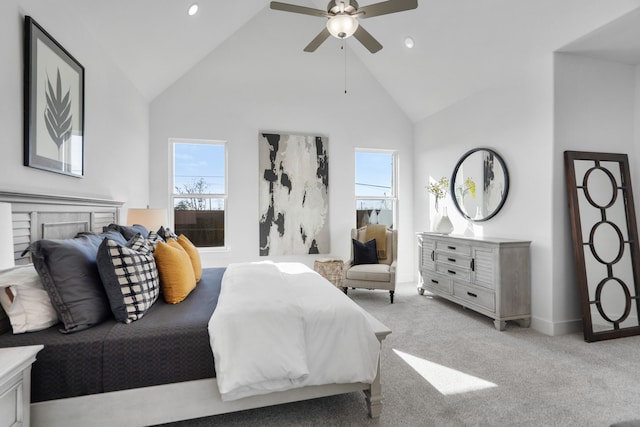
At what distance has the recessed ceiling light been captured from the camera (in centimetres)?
411

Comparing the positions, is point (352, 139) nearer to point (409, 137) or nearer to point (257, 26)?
point (409, 137)

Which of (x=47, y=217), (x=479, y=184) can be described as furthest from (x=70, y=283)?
(x=479, y=184)

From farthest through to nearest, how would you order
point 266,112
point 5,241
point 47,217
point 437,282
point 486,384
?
point 266,112 < point 437,282 < point 486,384 < point 47,217 < point 5,241

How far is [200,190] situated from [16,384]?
11.5 feet

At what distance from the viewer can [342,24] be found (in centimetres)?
251

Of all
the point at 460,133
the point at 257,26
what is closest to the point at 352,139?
the point at 460,133

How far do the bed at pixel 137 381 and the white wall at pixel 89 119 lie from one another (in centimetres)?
25

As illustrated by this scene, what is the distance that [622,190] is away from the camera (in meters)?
3.30

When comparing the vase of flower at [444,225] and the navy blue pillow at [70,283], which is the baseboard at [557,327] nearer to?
the vase of flower at [444,225]

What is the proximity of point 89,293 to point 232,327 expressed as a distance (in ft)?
2.48

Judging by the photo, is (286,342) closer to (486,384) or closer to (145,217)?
(486,384)

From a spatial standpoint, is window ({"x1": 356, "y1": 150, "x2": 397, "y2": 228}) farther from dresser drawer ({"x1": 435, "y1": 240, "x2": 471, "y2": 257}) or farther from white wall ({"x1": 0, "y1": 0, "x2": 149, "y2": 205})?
white wall ({"x1": 0, "y1": 0, "x2": 149, "y2": 205})

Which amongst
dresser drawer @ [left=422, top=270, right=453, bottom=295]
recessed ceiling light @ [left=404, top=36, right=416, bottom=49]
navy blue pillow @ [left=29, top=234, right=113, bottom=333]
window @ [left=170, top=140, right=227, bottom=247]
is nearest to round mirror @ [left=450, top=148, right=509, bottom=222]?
dresser drawer @ [left=422, top=270, right=453, bottom=295]

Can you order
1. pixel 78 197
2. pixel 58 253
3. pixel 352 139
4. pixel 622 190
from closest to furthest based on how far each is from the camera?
pixel 58 253 < pixel 78 197 < pixel 622 190 < pixel 352 139
